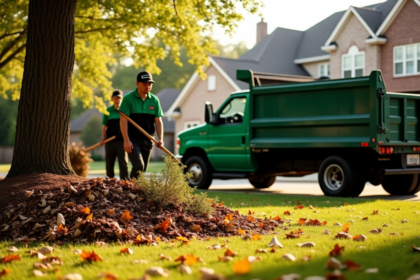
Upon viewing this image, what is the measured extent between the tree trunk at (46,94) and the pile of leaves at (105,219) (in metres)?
1.10

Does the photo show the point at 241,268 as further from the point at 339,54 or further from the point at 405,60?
the point at 339,54

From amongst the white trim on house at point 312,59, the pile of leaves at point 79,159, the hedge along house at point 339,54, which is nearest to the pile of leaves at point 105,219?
the pile of leaves at point 79,159

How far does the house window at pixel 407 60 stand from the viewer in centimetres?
3109

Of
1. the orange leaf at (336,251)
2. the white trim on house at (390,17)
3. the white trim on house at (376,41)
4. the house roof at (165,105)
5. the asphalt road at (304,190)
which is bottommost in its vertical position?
the asphalt road at (304,190)

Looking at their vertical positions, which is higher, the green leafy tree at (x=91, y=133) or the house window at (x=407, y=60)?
the house window at (x=407, y=60)

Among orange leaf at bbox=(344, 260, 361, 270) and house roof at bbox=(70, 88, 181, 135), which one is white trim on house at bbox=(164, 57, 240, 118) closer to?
house roof at bbox=(70, 88, 181, 135)

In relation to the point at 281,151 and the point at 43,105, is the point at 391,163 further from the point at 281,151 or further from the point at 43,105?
the point at 43,105

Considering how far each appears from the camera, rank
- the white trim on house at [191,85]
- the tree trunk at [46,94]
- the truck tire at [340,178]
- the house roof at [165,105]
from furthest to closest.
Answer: the house roof at [165,105], the white trim on house at [191,85], the truck tire at [340,178], the tree trunk at [46,94]

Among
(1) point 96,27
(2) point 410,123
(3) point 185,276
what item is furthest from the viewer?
(1) point 96,27

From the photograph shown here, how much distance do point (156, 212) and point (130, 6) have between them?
29.4 ft

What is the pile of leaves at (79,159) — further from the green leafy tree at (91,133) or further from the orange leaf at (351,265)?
Result: the green leafy tree at (91,133)

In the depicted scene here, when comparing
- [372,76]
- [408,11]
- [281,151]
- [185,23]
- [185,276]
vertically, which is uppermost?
[408,11]

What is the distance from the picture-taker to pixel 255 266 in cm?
435

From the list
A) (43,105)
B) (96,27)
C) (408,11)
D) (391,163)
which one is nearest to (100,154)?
(408,11)
